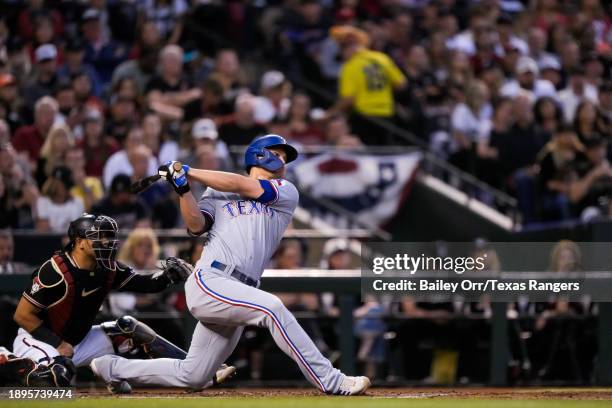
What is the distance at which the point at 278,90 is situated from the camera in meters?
14.7

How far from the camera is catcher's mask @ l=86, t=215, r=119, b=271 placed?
844cm

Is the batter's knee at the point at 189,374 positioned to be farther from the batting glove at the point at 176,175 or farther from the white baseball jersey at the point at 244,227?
the batting glove at the point at 176,175

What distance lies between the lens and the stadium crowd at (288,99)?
12.0 m

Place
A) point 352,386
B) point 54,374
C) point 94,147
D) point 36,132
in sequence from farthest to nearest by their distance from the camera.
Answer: point 94,147
point 36,132
point 352,386
point 54,374

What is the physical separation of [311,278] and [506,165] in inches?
188

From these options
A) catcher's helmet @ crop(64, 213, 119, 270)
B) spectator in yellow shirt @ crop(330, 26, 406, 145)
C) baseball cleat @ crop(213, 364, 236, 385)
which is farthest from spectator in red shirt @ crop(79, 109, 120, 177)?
baseball cleat @ crop(213, 364, 236, 385)

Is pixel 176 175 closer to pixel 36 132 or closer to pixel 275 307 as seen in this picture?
pixel 275 307

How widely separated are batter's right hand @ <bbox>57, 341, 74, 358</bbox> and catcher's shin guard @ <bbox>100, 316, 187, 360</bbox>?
1.06ft

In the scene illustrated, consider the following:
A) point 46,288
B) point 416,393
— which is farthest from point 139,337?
point 416,393

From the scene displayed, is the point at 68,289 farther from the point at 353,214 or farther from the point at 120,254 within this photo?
the point at 353,214

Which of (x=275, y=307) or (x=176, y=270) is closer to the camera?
(x=275, y=307)

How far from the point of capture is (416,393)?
9.62 metres

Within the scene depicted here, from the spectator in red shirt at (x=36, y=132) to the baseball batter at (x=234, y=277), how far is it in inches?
183

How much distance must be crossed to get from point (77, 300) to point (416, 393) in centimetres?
259
